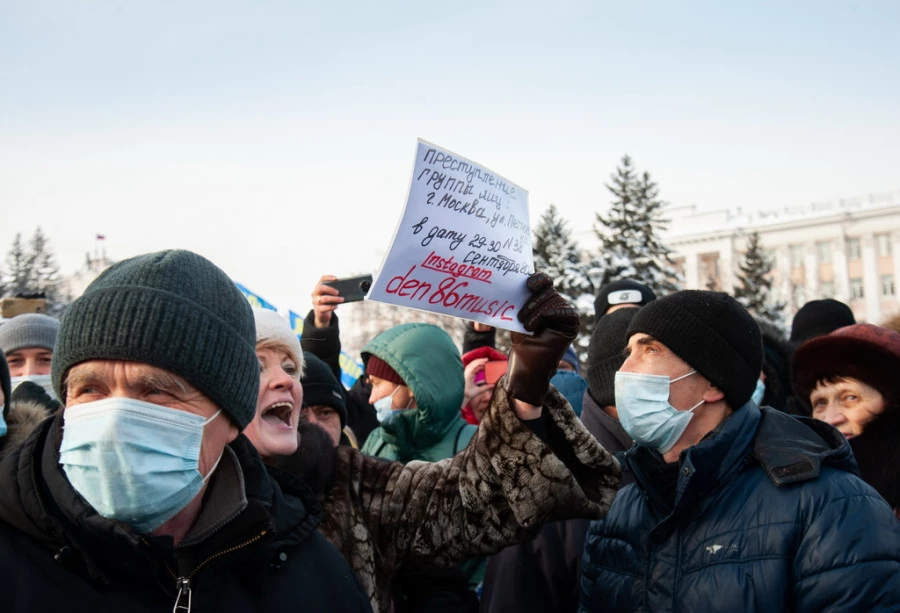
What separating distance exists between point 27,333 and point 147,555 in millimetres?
3793

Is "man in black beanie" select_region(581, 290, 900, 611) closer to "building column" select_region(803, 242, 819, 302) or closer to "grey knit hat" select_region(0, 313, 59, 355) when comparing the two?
"grey knit hat" select_region(0, 313, 59, 355)

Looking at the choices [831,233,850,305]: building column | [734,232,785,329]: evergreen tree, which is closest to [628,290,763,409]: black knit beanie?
[734,232,785,329]: evergreen tree

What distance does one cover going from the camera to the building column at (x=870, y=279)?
220 feet

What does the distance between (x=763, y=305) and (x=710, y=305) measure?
136ft

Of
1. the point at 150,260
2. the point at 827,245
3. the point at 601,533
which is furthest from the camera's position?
the point at 827,245

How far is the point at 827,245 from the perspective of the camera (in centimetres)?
7212

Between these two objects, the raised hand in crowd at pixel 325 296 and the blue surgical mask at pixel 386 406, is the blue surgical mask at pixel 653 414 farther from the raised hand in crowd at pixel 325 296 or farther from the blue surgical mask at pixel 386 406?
the blue surgical mask at pixel 386 406

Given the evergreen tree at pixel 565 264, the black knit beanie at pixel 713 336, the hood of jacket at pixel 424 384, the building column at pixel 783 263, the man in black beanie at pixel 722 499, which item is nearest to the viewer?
the man in black beanie at pixel 722 499

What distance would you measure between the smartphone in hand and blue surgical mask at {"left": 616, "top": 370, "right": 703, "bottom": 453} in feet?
4.14

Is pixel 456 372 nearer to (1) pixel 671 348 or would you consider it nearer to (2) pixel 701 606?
(1) pixel 671 348

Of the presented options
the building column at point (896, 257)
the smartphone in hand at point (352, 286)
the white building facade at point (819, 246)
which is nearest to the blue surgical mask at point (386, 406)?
the smartphone in hand at point (352, 286)

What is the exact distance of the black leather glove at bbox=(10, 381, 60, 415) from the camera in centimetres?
393

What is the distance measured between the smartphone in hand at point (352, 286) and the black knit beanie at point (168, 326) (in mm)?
1623

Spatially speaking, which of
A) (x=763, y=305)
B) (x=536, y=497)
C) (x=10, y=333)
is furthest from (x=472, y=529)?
(x=763, y=305)
